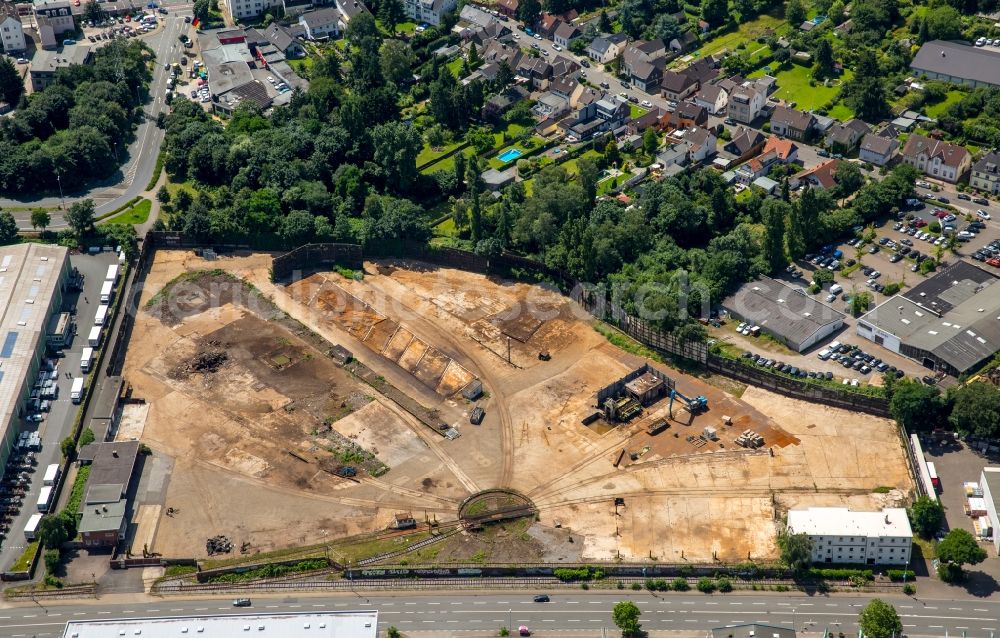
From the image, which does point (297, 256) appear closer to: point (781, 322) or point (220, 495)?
point (220, 495)

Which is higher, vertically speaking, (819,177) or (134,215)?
(819,177)

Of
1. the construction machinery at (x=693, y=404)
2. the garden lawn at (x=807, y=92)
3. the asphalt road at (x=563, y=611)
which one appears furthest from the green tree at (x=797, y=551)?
the garden lawn at (x=807, y=92)

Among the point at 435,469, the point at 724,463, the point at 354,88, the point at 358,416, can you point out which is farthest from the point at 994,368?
the point at 354,88

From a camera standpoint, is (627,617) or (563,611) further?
(563,611)

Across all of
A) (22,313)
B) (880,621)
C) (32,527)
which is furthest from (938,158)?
(32,527)

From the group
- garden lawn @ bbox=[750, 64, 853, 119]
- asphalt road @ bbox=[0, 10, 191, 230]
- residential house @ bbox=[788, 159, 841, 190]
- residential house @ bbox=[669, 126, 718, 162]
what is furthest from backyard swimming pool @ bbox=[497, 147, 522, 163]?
asphalt road @ bbox=[0, 10, 191, 230]

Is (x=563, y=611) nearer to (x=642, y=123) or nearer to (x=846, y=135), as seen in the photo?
(x=642, y=123)
